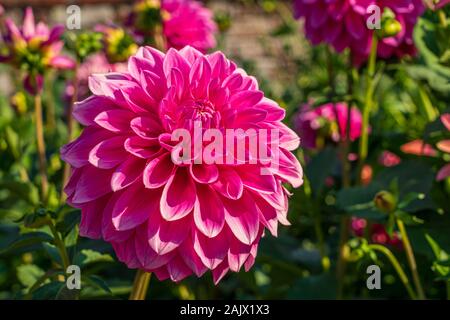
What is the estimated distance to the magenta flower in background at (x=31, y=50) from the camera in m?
1.52

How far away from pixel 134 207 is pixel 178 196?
2.1 inches

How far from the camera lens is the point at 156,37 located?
1.59 meters

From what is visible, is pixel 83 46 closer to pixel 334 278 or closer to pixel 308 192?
pixel 308 192

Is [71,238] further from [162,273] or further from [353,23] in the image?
[353,23]

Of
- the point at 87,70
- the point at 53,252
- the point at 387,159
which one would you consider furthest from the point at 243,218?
the point at 87,70

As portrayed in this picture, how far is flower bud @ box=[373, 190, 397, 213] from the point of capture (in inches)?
44.0

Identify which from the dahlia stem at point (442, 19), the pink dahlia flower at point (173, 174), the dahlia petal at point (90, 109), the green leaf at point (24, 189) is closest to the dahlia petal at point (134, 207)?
the pink dahlia flower at point (173, 174)

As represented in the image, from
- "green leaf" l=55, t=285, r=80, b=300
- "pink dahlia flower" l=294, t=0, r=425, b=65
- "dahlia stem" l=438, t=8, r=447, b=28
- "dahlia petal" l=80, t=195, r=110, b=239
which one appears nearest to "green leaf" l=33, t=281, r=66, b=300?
"green leaf" l=55, t=285, r=80, b=300

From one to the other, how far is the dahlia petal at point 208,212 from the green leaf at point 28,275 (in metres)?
0.51

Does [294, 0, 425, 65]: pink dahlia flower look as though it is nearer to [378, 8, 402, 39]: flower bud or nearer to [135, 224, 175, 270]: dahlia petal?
[378, 8, 402, 39]: flower bud

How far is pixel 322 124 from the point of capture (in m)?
1.79

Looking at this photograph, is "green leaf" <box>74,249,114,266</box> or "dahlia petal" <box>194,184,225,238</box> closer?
"dahlia petal" <box>194,184,225,238</box>

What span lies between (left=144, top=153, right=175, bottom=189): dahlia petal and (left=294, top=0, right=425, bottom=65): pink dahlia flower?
58cm
